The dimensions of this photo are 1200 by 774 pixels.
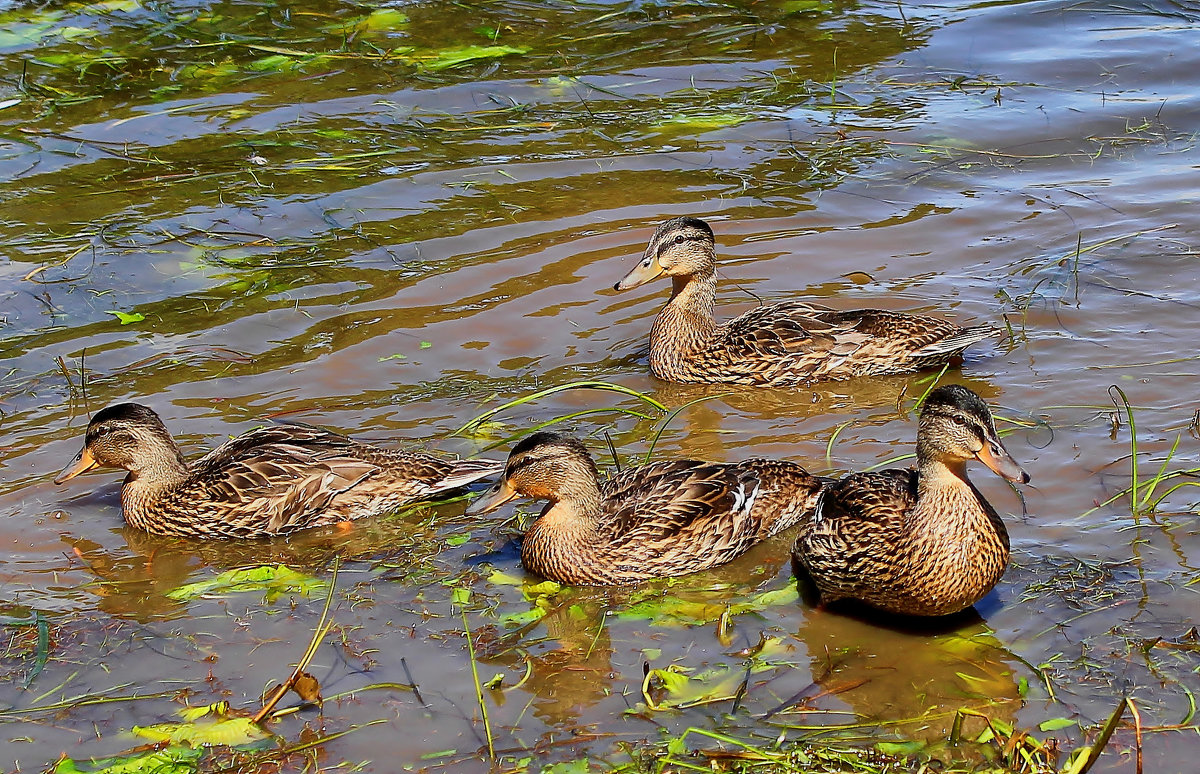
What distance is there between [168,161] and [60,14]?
3865 millimetres

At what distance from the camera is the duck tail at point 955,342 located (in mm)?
8219

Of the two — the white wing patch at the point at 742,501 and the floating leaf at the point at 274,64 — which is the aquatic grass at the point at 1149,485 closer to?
the white wing patch at the point at 742,501

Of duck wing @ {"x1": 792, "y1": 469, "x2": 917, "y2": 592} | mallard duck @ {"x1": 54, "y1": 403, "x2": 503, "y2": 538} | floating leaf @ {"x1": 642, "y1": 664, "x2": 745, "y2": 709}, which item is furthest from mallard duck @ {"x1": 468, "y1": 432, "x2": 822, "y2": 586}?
floating leaf @ {"x1": 642, "y1": 664, "x2": 745, "y2": 709}

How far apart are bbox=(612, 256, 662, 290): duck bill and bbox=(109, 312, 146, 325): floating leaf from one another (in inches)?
120

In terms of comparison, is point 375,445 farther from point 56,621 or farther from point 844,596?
point 844,596

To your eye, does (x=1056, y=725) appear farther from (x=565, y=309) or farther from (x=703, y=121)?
(x=703, y=121)

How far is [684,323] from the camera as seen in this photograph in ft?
29.4

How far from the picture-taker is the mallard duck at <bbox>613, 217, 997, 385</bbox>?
838 centimetres

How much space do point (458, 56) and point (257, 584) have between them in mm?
8018

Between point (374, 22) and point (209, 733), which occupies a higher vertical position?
point (374, 22)

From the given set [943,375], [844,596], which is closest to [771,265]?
[943,375]

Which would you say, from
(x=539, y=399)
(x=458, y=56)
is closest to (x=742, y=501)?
(x=539, y=399)

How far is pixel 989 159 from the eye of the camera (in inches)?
443

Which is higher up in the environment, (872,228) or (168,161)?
(168,161)
